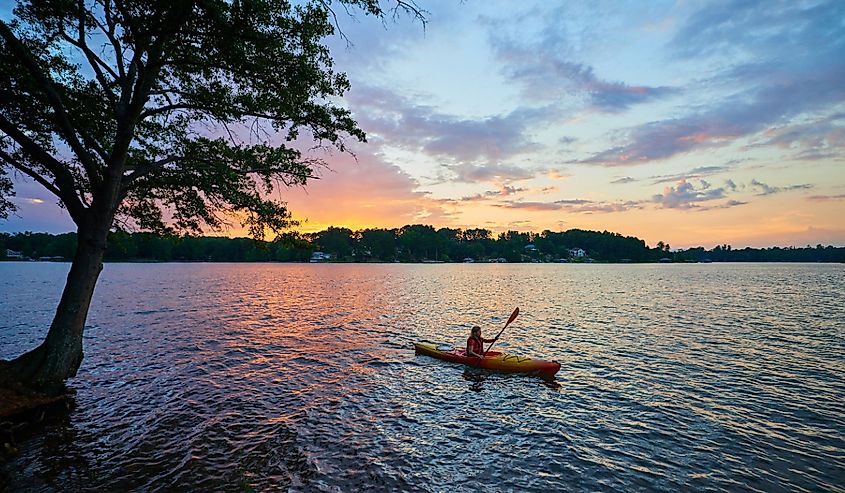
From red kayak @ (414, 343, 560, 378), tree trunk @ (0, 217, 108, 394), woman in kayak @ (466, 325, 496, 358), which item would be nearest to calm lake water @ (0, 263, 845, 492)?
red kayak @ (414, 343, 560, 378)

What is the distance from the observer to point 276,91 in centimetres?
995

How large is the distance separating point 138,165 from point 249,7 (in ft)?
20.4

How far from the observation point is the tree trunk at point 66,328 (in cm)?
995

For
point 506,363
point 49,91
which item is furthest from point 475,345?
point 49,91

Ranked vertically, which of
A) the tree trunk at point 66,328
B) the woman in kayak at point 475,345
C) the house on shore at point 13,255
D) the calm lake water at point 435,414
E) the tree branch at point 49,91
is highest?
the tree branch at point 49,91

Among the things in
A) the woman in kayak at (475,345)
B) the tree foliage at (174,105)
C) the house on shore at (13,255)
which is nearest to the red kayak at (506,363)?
the woman in kayak at (475,345)

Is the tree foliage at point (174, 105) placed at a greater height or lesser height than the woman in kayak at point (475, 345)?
greater

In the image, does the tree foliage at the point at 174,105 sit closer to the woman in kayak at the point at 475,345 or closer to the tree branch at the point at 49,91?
the tree branch at the point at 49,91

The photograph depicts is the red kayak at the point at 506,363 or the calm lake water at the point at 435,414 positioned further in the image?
the red kayak at the point at 506,363

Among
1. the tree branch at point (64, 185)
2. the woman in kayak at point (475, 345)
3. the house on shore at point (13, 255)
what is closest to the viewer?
the tree branch at point (64, 185)

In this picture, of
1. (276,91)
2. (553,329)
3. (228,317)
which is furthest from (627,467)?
(228,317)

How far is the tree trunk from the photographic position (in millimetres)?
9953

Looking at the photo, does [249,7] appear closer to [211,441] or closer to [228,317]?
[211,441]

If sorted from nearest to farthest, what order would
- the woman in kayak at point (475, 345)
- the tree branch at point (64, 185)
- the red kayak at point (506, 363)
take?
1. the tree branch at point (64, 185)
2. the red kayak at point (506, 363)
3. the woman in kayak at point (475, 345)
